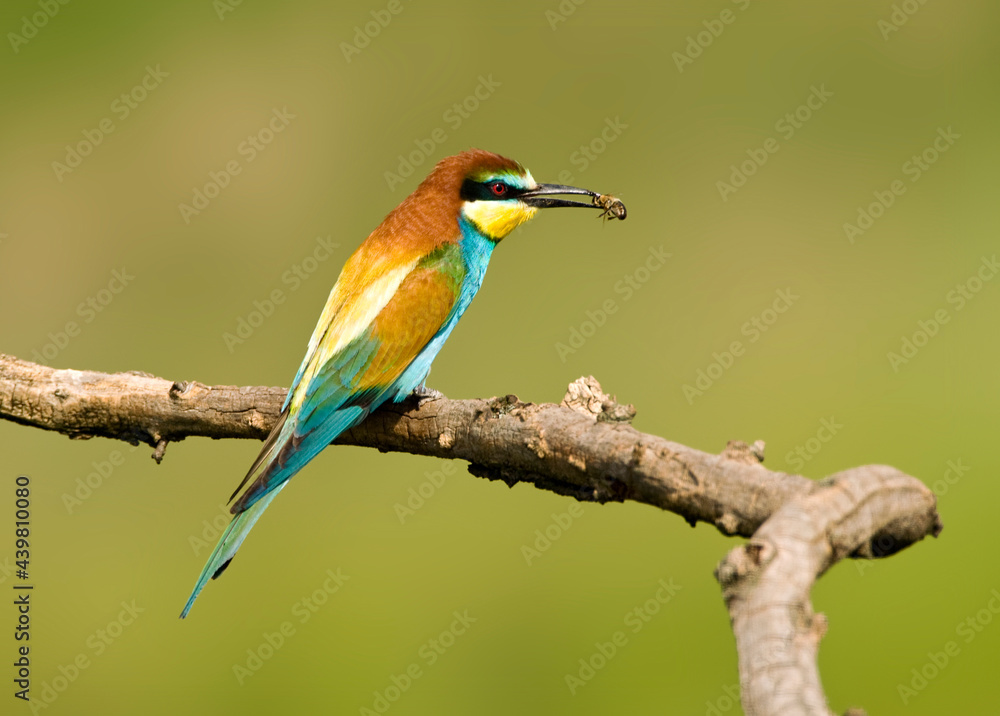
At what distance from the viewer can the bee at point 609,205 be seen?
257 centimetres

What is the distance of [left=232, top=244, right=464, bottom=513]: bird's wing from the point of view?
186 centimetres

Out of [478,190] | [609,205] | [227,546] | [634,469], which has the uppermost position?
[609,205]

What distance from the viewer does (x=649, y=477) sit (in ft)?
4.03

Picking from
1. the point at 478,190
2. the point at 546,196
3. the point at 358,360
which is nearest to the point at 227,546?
the point at 358,360

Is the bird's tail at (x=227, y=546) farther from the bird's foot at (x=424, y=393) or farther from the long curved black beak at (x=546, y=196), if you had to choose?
the long curved black beak at (x=546, y=196)

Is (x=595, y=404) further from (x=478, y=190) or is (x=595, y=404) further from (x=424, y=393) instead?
(x=478, y=190)

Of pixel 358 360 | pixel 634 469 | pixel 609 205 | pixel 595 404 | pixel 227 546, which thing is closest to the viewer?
pixel 634 469

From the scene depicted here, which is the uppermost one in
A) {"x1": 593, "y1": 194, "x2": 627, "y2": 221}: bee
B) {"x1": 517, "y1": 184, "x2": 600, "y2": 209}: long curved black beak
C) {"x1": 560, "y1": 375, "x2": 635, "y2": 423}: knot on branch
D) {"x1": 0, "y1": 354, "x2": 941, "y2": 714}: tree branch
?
{"x1": 593, "y1": 194, "x2": 627, "y2": 221}: bee

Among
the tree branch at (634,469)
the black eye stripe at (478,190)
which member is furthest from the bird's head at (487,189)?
the tree branch at (634,469)

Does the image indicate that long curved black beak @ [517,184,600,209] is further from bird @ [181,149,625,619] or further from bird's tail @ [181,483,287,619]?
bird's tail @ [181,483,287,619]

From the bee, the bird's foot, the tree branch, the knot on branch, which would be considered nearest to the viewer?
the tree branch

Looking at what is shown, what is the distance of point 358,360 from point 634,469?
941mm

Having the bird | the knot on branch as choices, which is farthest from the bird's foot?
the knot on branch

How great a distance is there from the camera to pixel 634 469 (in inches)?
49.2
